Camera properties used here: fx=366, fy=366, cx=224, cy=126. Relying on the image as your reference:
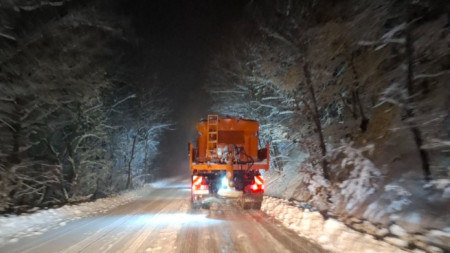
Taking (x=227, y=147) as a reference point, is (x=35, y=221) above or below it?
below

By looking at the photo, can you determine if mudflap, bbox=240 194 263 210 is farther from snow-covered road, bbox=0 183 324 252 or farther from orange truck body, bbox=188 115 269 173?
A: snow-covered road, bbox=0 183 324 252

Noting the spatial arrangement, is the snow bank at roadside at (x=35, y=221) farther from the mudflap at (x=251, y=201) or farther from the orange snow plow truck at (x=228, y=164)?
the mudflap at (x=251, y=201)

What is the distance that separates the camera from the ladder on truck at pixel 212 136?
581 inches

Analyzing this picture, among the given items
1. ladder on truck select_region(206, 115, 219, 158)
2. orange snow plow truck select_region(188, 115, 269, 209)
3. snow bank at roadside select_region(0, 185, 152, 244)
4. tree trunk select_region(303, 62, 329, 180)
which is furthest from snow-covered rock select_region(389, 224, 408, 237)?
snow bank at roadside select_region(0, 185, 152, 244)

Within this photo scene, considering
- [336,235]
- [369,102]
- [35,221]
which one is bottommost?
[336,235]

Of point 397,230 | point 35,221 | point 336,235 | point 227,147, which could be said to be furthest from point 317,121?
point 35,221

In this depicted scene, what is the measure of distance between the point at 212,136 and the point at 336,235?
7.83m

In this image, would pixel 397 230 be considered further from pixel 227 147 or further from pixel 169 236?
pixel 227 147

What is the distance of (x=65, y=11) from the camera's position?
1409 centimetres

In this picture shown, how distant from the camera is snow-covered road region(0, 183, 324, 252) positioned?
7.67 meters

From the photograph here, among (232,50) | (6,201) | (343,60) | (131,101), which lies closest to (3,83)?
(6,201)

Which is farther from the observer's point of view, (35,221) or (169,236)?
(35,221)

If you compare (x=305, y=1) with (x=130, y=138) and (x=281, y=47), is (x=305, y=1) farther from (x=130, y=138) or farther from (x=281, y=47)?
(x=130, y=138)

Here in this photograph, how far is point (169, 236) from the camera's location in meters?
8.92
